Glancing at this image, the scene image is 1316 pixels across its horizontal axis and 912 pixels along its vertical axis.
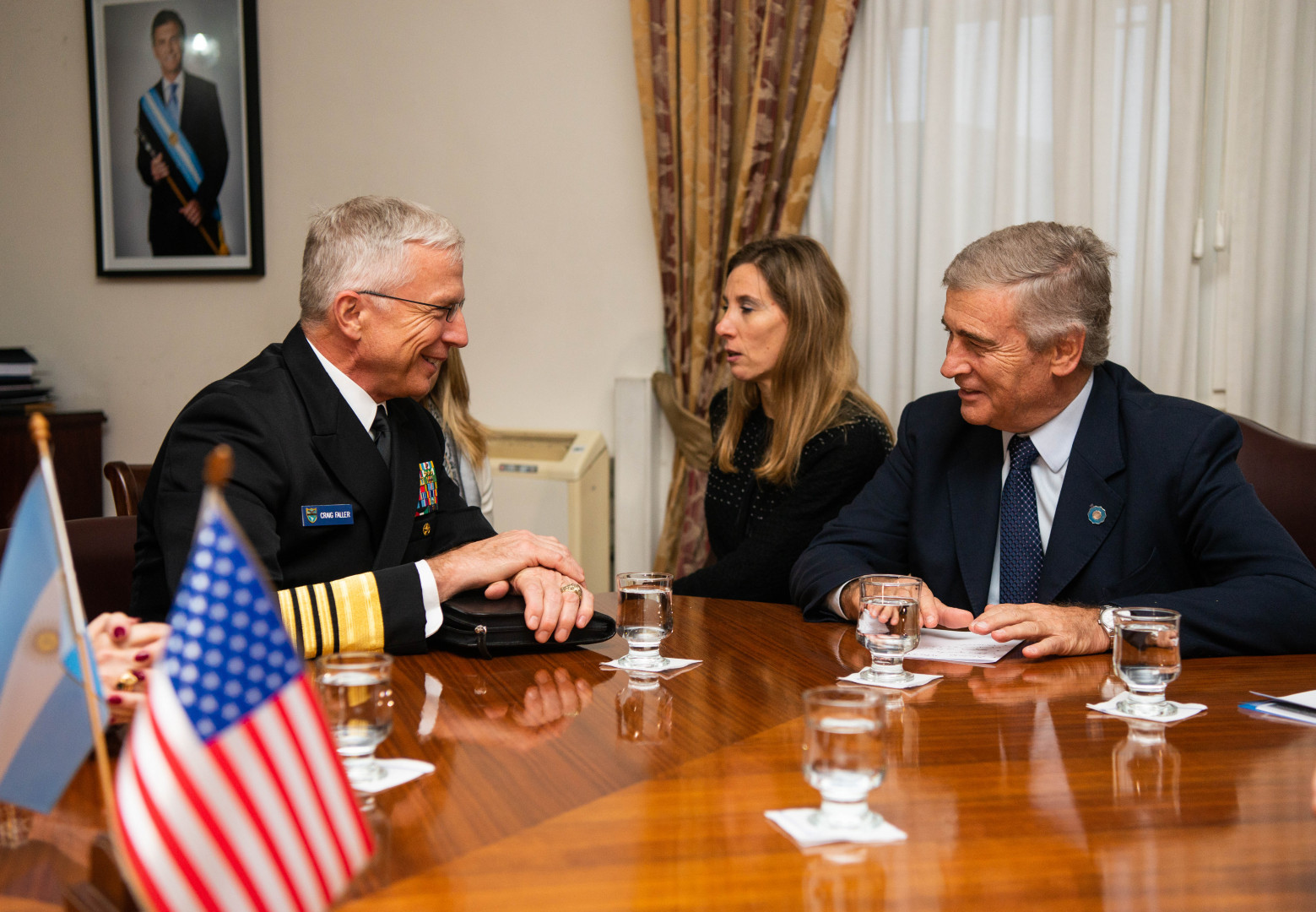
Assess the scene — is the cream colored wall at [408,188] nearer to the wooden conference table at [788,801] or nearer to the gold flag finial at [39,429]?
the wooden conference table at [788,801]

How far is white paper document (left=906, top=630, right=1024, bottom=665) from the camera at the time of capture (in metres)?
1.68

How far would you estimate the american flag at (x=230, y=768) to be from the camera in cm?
75

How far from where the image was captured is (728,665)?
1.63 metres

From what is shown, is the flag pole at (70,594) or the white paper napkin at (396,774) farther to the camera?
the white paper napkin at (396,774)

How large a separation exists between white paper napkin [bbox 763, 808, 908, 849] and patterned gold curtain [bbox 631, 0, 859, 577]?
2.82 metres

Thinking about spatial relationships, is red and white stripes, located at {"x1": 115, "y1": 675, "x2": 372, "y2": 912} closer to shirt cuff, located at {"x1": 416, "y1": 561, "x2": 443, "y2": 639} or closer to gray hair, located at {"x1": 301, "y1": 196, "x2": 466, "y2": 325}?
shirt cuff, located at {"x1": 416, "y1": 561, "x2": 443, "y2": 639}

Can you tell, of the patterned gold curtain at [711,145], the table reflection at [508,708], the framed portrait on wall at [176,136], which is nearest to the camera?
the table reflection at [508,708]

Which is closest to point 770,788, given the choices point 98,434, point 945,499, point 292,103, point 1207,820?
point 1207,820

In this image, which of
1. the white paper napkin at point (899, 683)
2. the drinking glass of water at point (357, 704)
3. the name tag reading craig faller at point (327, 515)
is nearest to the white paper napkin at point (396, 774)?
the drinking glass of water at point (357, 704)

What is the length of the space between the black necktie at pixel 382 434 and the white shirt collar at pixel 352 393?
0.02m

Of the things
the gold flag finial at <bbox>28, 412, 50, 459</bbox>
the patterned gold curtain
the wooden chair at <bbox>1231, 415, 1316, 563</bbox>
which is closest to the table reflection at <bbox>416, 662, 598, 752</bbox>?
the gold flag finial at <bbox>28, 412, 50, 459</bbox>

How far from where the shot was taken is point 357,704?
110cm

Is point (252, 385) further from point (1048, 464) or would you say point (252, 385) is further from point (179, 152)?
point (179, 152)

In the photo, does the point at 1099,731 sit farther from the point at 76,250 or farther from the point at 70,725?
the point at 76,250
